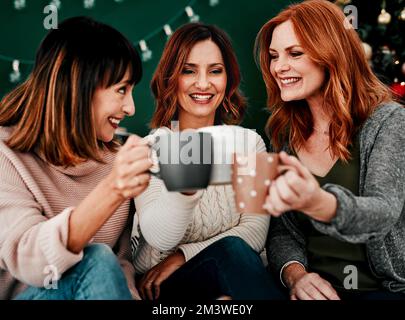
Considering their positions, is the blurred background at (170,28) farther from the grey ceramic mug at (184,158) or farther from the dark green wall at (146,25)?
the grey ceramic mug at (184,158)

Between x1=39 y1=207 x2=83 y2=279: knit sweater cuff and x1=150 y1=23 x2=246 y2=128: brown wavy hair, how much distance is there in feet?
2.63

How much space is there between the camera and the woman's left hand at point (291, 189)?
0.85 m

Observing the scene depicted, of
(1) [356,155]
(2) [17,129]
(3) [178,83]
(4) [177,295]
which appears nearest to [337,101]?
(1) [356,155]

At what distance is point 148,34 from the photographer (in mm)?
1928

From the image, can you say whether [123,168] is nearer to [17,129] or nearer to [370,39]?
[17,129]

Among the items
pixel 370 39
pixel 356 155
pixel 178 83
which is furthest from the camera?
pixel 370 39

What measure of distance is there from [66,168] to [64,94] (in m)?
0.19

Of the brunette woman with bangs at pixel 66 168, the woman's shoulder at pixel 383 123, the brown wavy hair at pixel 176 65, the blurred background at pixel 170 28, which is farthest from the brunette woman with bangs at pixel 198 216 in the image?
the woman's shoulder at pixel 383 123

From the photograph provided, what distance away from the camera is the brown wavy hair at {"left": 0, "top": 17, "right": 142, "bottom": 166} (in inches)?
47.1

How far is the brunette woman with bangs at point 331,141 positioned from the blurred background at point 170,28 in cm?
40

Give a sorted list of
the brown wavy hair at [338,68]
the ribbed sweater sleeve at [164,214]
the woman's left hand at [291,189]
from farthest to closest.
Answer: the brown wavy hair at [338,68]
the ribbed sweater sleeve at [164,214]
the woman's left hand at [291,189]

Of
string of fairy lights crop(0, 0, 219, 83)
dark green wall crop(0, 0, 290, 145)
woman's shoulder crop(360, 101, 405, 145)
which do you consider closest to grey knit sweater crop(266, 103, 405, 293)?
woman's shoulder crop(360, 101, 405, 145)
